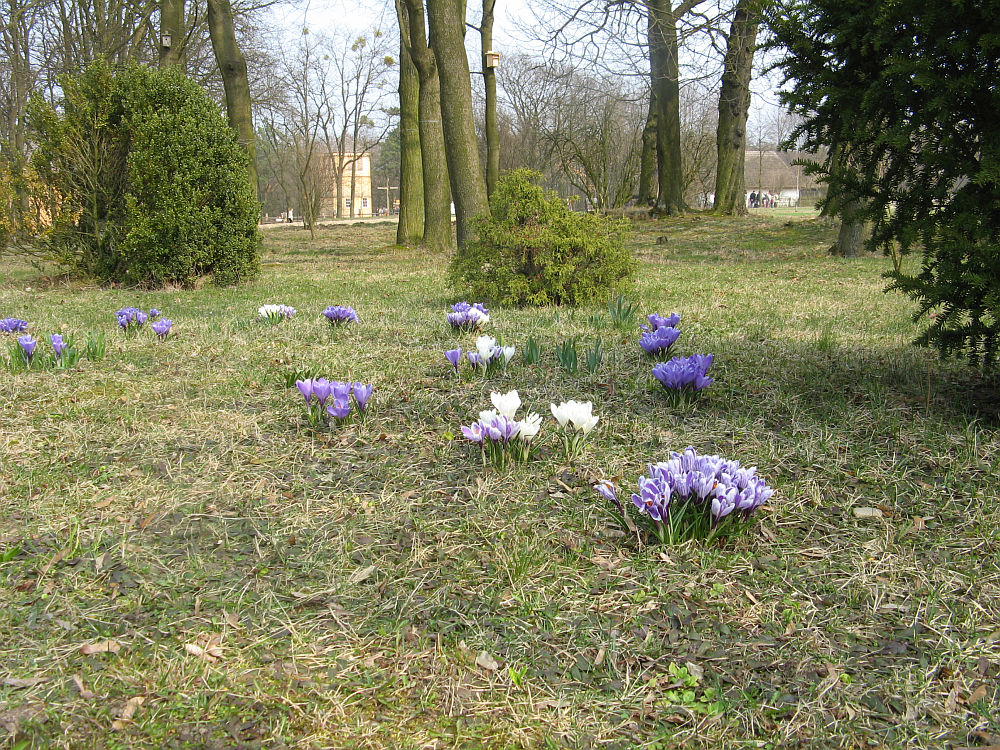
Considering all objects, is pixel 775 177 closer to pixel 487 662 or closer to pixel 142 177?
pixel 142 177

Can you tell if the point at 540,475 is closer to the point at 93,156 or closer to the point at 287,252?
the point at 93,156

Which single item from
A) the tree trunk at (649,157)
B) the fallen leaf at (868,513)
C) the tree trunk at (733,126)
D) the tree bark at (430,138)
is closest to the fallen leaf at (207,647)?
the fallen leaf at (868,513)

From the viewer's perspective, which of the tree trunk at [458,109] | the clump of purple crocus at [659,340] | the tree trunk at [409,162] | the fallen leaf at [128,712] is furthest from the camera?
the tree trunk at [409,162]

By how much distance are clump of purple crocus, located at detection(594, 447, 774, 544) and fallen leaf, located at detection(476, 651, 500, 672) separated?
0.67 m

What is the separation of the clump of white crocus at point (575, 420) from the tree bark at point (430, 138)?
33.6ft

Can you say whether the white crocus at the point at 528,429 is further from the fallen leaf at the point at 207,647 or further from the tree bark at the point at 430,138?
the tree bark at the point at 430,138

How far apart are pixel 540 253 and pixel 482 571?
15.7 ft

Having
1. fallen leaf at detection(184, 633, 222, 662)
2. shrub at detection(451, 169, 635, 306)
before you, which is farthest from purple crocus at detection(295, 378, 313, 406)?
shrub at detection(451, 169, 635, 306)

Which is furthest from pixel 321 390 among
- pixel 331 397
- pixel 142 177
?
pixel 142 177

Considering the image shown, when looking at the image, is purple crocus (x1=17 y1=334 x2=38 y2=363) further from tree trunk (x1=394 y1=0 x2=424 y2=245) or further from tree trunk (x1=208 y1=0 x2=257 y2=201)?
tree trunk (x1=394 y1=0 x2=424 y2=245)

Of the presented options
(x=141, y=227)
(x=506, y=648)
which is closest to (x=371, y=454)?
(x=506, y=648)

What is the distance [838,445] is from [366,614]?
6.66ft

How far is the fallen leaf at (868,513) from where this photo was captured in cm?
246

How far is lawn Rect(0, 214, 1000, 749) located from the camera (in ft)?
5.47
